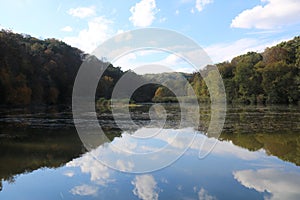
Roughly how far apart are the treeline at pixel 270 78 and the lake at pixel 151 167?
34961 millimetres

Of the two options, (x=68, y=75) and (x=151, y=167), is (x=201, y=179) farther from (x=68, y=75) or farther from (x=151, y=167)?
(x=68, y=75)

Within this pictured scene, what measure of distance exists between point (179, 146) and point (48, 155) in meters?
4.49

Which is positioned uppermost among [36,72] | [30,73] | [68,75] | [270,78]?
[68,75]

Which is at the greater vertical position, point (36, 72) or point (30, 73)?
point (36, 72)

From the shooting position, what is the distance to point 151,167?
8039 mm

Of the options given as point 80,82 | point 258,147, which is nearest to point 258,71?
point 80,82

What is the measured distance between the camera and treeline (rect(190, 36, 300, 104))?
44844 millimetres

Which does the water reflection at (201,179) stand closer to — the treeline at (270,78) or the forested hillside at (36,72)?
the forested hillside at (36,72)

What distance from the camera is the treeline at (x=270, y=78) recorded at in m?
44.8

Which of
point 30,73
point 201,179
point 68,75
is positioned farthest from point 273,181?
point 68,75

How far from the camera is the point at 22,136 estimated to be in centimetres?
1253

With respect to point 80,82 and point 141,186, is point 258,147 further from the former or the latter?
point 80,82

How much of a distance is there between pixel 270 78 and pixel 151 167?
143 ft

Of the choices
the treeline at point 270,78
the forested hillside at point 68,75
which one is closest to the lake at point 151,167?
the forested hillside at point 68,75
